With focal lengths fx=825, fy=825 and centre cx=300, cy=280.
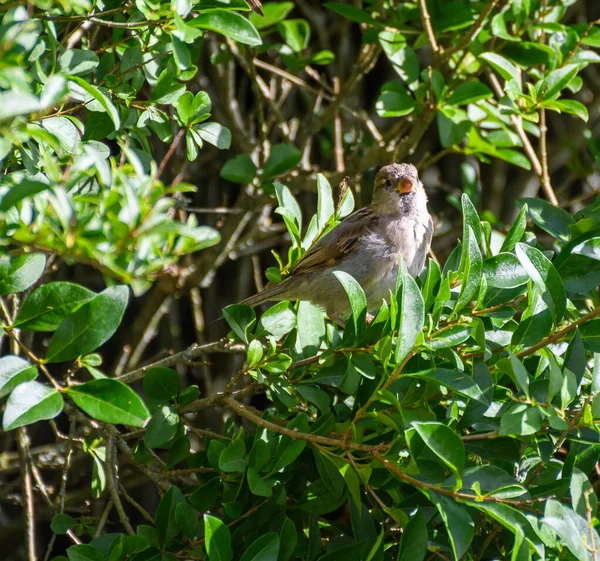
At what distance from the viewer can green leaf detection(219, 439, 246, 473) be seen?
1857 millimetres

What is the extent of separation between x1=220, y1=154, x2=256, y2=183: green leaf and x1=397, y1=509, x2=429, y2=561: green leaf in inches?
68.2

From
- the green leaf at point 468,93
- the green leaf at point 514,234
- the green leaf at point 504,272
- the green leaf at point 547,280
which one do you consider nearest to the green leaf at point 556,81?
the green leaf at point 468,93

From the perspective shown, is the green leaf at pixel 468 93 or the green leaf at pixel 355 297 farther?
the green leaf at pixel 468 93

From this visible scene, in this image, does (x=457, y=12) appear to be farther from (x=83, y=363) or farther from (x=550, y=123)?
(x=83, y=363)

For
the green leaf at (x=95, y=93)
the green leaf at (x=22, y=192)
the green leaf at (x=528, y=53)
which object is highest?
the green leaf at (x=22, y=192)

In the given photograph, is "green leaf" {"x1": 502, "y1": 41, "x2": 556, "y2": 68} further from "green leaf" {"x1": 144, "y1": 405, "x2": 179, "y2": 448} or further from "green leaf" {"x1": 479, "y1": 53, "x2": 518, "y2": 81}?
"green leaf" {"x1": 144, "y1": 405, "x2": 179, "y2": 448}

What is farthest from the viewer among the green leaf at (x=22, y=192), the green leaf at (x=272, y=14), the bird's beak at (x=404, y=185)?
the bird's beak at (x=404, y=185)

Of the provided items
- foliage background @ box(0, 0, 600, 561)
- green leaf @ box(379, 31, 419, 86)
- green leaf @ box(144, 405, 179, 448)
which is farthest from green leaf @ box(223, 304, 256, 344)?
green leaf @ box(379, 31, 419, 86)

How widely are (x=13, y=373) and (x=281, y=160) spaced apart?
1999mm

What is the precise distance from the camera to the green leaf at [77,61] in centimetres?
181

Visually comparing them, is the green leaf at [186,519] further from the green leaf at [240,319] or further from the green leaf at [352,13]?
the green leaf at [352,13]

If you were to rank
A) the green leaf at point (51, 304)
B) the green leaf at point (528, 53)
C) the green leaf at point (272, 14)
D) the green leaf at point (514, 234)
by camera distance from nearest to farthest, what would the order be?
the green leaf at point (51, 304), the green leaf at point (514, 234), the green leaf at point (528, 53), the green leaf at point (272, 14)

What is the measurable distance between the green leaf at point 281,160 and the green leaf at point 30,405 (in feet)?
6.49

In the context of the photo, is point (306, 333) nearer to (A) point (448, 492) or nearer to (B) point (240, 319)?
(B) point (240, 319)
